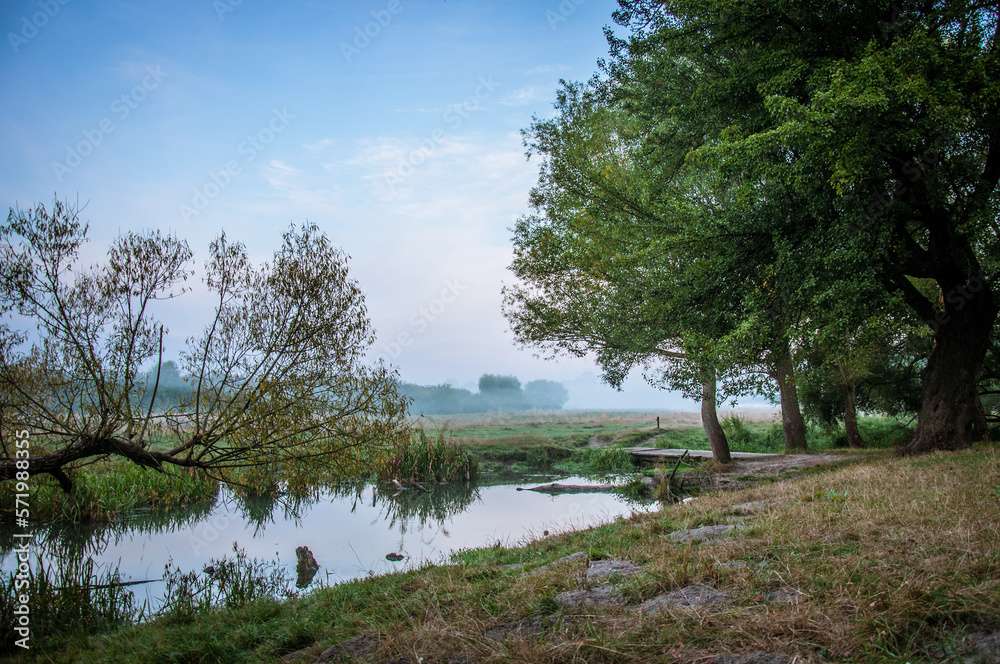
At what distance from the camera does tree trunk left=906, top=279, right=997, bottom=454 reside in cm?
1191

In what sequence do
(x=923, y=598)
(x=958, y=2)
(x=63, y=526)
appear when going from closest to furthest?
(x=923, y=598), (x=958, y=2), (x=63, y=526)

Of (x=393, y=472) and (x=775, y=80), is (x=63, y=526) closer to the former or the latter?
(x=393, y=472)

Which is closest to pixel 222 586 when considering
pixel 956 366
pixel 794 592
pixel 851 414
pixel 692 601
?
pixel 692 601

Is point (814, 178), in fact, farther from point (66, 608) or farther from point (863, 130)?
point (66, 608)

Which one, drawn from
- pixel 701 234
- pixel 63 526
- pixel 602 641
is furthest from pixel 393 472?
pixel 602 641

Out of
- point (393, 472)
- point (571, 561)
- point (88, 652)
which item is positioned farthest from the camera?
point (393, 472)

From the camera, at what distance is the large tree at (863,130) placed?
8.86 metres

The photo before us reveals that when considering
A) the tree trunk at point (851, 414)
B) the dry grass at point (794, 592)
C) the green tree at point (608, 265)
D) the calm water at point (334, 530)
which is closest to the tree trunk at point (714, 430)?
the green tree at point (608, 265)

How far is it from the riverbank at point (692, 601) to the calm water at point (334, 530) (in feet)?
9.85

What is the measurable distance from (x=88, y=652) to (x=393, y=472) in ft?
48.6

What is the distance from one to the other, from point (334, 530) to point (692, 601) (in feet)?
39.7

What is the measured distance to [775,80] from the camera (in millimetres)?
10148

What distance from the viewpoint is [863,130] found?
8578 mm

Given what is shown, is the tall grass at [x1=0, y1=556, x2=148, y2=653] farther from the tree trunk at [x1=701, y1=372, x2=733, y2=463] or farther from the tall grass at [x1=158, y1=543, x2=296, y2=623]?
the tree trunk at [x1=701, y1=372, x2=733, y2=463]
